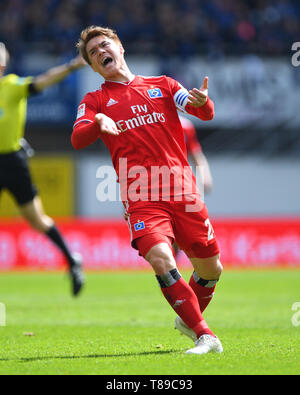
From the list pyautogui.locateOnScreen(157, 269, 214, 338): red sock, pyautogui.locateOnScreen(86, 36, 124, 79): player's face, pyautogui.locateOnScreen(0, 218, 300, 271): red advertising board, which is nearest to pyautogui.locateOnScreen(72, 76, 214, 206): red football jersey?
pyautogui.locateOnScreen(86, 36, 124, 79): player's face

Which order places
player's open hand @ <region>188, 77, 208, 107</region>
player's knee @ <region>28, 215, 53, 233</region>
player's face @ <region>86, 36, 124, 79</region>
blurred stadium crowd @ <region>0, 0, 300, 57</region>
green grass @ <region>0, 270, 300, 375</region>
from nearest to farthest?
green grass @ <region>0, 270, 300, 375</region>
player's open hand @ <region>188, 77, 208, 107</region>
player's face @ <region>86, 36, 124, 79</region>
player's knee @ <region>28, 215, 53, 233</region>
blurred stadium crowd @ <region>0, 0, 300, 57</region>

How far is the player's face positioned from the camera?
5.89 meters

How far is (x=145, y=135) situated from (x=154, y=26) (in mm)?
16957

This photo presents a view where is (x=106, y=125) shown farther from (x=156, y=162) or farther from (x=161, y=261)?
(x=161, y=261)

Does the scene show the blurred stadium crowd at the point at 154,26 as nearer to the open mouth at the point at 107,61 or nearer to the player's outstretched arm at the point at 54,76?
the player's outstretched arm at the point at 54,76

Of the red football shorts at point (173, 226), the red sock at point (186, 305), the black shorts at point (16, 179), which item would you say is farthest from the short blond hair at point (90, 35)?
the black shorts at point (16, 179)

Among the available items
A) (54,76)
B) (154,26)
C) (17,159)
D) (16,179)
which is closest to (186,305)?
(54,76)

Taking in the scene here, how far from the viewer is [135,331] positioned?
23.4 ft

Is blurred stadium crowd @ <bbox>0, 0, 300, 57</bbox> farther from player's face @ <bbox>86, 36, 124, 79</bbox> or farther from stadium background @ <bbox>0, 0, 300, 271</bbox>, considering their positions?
player's face @ <bbox>86, 36, 124, 79</bbox>

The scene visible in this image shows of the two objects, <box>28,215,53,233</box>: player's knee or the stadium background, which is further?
the stadium background

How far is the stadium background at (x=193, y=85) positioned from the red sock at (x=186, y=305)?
15171mm

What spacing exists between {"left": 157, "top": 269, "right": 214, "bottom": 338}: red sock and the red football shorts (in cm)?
30

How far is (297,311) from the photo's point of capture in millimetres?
8695
